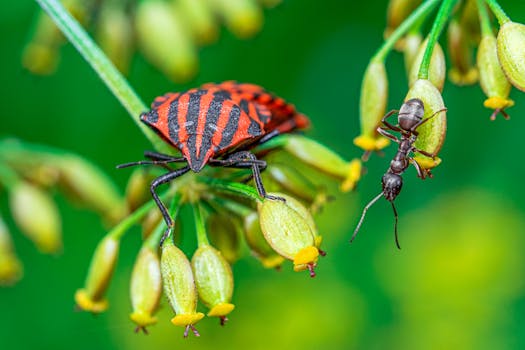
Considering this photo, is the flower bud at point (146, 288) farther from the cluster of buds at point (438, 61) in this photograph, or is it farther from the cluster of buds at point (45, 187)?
the cluster of buds at point (45, 187)

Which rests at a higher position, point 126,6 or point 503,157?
point 126,6

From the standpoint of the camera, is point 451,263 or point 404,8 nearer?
point 404,8

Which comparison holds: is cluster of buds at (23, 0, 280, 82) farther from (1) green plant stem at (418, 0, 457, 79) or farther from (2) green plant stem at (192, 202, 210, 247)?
(1) green plant stem at (418, 0, 457, 79)

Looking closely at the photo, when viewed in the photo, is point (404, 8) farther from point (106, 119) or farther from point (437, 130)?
point (106, 119)

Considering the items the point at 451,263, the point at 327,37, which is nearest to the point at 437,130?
the point at 451,263

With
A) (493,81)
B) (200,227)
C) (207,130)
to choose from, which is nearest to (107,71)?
(207,130)

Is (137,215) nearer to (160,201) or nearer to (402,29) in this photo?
(160,201)
